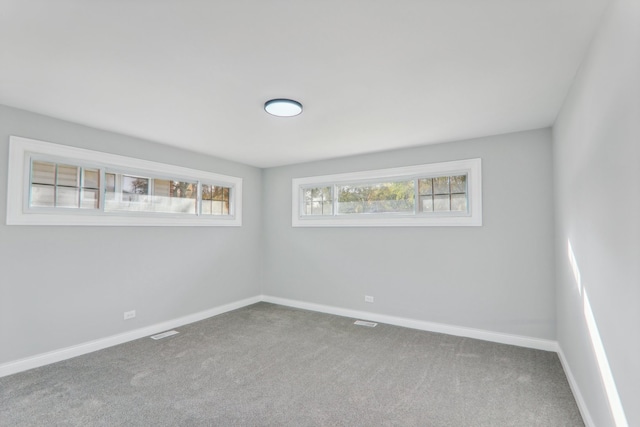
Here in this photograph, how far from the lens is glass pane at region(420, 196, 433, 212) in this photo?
425cm

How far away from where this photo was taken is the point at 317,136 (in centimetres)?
381

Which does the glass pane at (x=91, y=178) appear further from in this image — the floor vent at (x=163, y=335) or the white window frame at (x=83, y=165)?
the floor vent at (x=163, y=335)

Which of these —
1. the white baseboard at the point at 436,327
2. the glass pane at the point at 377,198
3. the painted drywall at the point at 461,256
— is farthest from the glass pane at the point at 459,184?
the white baseboard at the point at 436,327

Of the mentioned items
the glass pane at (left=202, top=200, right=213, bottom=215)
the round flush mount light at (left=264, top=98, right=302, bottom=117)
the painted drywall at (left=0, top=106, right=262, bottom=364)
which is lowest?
the painted drywall at (left=0, top=106, right=262, bottom=364)

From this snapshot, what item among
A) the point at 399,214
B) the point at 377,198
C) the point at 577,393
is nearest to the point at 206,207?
the point at 377,198

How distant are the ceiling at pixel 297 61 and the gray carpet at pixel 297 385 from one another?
2.43 m

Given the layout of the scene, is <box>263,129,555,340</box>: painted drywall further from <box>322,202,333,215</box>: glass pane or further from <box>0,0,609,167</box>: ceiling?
<box>0,0,609,167</box>: ceiling

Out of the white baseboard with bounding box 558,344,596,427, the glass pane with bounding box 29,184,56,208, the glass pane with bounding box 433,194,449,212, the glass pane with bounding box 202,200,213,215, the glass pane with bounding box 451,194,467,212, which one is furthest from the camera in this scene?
the glass pane with bounding box 202,200,213,215

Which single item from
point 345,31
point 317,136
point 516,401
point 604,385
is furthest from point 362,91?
point 516,401

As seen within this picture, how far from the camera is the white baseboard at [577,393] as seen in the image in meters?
2.13

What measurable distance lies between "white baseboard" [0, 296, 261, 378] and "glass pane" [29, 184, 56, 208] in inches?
57.3

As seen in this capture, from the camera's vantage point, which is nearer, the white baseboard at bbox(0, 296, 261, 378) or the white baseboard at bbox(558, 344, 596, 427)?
the white baseboard at bbox(558, 344, 596, 427)

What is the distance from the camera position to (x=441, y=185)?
4180 mm

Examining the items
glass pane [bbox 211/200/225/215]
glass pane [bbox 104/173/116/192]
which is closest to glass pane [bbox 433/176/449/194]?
glass pane [bbox 211/200/225/215]
